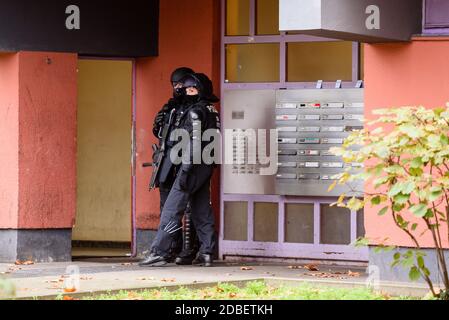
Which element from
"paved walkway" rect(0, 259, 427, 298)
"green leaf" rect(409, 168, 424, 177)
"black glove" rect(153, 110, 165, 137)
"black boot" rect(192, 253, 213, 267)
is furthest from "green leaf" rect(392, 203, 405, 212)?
"black glove" rect(153, 110, 165, 137)

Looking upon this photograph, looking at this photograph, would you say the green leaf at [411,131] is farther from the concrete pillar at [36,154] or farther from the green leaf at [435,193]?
the concrete pillar at [36,154]

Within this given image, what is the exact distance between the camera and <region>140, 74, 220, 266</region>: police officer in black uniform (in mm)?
13742

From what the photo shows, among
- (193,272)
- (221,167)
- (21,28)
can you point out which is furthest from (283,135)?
(21,28)

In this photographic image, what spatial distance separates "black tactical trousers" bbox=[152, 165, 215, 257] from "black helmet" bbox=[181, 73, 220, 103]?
0.82 m

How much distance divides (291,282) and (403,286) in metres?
1.21

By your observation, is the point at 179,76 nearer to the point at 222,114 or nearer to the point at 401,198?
the point at 222,114

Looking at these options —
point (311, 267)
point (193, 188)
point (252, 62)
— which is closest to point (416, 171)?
point (311, 267)

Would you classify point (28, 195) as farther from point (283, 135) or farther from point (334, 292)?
point (334, 292)

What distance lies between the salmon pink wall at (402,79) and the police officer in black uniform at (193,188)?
2.27 metres

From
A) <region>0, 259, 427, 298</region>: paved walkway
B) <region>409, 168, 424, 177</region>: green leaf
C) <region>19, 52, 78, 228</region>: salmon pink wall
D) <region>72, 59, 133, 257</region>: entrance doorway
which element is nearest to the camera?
<region>409, 168, 424, 177</region>: green leaf

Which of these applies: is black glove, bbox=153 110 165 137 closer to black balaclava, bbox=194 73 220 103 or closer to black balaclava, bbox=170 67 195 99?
black balaclava, bbox=170 67 195 99

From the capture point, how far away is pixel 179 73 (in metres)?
14.1

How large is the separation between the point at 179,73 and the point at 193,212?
161cm

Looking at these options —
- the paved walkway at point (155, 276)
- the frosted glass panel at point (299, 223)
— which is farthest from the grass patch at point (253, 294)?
the frosted glass panel at point (299, 223)
